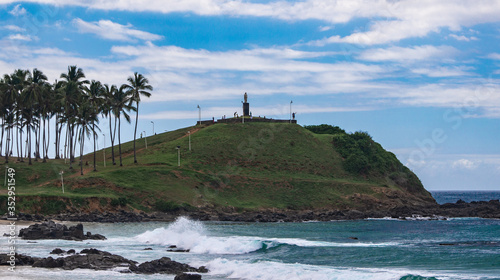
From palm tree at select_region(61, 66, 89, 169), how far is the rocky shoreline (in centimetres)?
2395

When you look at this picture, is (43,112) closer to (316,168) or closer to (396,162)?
(316,168)

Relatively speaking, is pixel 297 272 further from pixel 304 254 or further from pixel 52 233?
pixel 52 233

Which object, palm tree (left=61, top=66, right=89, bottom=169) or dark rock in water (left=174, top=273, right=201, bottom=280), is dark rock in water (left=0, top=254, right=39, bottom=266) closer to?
dark rock in water (left=174, top=273, right=201, bottom=280)

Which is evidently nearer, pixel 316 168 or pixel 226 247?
pixel 226 247

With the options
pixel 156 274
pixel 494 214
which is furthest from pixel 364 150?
pixel 156 274

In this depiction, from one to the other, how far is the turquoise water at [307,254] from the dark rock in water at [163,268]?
1.01m

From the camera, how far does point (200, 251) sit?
44.7 metres

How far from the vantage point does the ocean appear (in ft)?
104

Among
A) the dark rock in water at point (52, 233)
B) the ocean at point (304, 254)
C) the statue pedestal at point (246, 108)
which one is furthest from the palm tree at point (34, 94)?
the statue pedestal at point (246, 108)

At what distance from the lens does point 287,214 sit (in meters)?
97.4

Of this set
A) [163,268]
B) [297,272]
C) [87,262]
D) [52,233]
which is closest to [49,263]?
[87,262]

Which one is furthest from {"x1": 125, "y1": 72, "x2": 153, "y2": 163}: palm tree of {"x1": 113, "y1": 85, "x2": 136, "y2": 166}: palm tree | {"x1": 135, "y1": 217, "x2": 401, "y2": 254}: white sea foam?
{"x1": 135, "y1": 217, "x2": 401, "y2": 254}: white sea foam

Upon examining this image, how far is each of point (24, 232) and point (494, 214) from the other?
80859 mm

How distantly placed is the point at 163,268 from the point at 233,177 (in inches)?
3079
